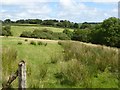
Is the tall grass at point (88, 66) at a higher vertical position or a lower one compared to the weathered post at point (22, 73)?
lower

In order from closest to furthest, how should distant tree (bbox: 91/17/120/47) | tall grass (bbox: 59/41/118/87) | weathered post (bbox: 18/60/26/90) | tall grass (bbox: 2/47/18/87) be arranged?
1. weathered post (bbox: 18/60/26/90)
2. tall grass (bbox: 2/47/18/87)
3. tall grass (bbox: 59/41/118/87)
4. distant tree (bbox: 91/17/120/47)

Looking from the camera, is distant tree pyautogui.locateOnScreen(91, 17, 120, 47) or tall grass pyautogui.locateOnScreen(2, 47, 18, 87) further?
distant tree pyautogui.locateOnScreen(91, 17, 120, 47)

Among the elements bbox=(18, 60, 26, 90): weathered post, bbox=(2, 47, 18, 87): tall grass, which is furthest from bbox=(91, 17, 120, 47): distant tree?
bbox=(18, 60, 26, 90): weathered post

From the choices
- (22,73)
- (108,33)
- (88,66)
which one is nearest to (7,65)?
(88,66)

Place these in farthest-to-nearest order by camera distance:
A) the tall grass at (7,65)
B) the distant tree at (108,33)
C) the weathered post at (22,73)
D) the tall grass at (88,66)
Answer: the distant tree at (108,33)
the tall grass at (88,66)
the tall grass at (7,65)
the weathered post at (22,73)

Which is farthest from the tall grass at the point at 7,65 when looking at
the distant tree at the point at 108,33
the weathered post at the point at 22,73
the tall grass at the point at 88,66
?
the distant tree at the point at 108,33

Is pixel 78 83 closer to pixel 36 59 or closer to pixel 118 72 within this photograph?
pixel 118 72

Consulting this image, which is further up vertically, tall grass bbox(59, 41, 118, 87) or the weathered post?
the weathered post

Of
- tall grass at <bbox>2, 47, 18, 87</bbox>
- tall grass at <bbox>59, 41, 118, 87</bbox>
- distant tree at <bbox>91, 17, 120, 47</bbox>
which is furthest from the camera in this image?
distant tree at <bbox>91, 17, 120, 47</bbox>

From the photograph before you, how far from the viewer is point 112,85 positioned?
8.16m

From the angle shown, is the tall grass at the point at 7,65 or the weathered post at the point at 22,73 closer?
the weathered post at the point at 22,73

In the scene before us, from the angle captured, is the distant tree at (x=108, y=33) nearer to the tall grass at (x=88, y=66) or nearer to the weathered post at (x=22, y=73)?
the tall grass at (x=88, y=66)

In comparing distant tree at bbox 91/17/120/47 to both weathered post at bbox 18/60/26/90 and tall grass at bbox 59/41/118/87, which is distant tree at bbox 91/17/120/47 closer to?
tall grass at bbox 59/41/118/87

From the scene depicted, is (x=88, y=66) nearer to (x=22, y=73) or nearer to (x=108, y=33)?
(x=22, y=73)
